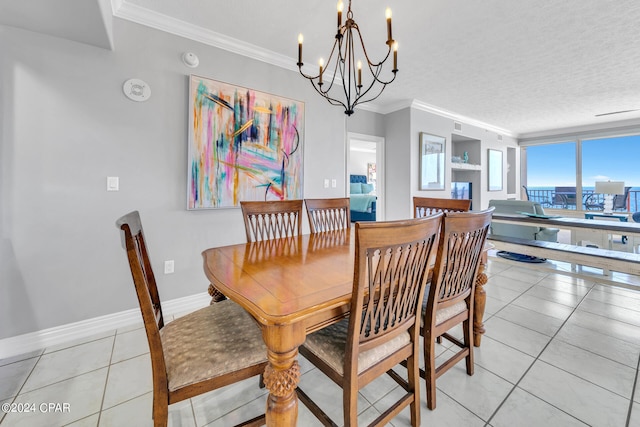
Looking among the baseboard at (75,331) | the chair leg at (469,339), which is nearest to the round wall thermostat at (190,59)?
the baseboard at (75,331)

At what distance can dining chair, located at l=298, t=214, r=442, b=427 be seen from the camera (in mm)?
937

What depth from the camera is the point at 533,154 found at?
23.9 feet

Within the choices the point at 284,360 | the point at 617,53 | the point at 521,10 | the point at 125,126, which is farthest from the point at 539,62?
the point at 125,126

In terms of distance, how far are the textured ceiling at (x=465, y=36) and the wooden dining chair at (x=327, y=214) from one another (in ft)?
5.22

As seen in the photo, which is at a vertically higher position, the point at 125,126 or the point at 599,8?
the point at 599,8

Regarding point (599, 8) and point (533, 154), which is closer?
point (599, 8)

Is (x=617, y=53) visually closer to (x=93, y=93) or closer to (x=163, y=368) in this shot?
(x=163, y=368)

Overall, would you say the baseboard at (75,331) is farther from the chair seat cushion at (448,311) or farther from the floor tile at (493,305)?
the floor tile at (493,305)

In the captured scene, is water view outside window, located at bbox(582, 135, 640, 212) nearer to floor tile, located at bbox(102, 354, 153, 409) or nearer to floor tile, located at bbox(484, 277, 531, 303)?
floor tile, located at bbox(484, 277, 531, 303)

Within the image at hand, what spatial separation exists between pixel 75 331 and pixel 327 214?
2.20 m

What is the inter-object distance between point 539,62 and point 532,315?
9.31 feet

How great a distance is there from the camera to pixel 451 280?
1384mm

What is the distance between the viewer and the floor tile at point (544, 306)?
7.84ft

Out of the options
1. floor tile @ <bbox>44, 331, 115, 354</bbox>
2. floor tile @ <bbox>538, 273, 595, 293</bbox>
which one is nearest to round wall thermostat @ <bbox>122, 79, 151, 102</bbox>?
floor tile @ <bbox>44, 331, 115, 354</bbox>
